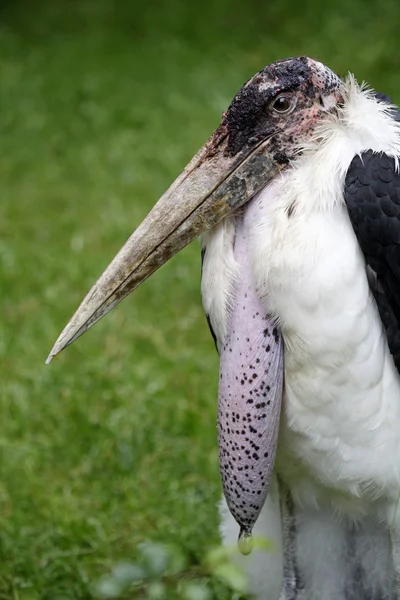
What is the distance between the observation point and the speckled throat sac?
2709mm

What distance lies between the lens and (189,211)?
2773 millimetres

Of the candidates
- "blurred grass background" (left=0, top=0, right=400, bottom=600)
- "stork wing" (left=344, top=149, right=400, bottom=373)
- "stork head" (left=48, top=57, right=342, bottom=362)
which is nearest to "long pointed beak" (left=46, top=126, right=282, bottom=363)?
"stork head" (left=48, top=57, right=342, bottom=362)

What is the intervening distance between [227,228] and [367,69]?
5582mm

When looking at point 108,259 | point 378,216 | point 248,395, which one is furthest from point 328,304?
point 108,259

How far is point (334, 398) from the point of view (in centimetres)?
264

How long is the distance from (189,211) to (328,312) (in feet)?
1.49

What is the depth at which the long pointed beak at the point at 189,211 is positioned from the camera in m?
2.76

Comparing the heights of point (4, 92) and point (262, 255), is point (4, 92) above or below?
above

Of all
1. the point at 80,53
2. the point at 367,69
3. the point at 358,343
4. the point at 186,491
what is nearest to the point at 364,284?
the point at 358,343

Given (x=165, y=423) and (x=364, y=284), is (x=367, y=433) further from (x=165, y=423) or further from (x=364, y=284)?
(x=165, y=423)

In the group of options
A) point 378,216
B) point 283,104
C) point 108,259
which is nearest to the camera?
point 378,216

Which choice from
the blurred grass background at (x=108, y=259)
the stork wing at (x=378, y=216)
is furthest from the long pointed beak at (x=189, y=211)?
the blurred grass background at (x=108, y=259)

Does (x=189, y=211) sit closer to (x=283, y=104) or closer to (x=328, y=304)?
(x=283, y=104)

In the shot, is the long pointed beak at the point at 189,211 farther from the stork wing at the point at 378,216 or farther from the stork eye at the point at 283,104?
the stork wing at the point at 378,216
